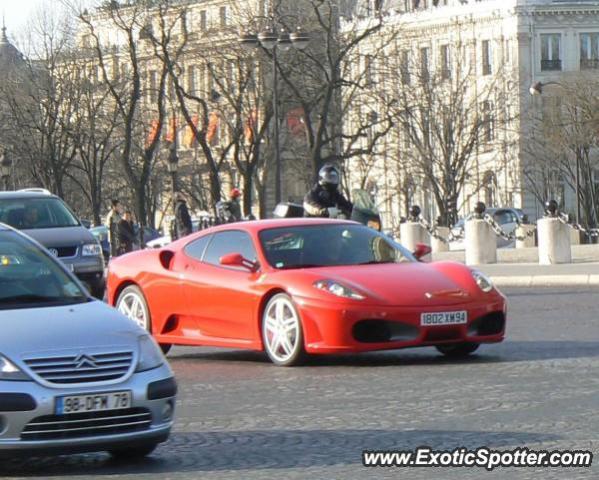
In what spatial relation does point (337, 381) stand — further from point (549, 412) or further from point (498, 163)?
point (498, 163)

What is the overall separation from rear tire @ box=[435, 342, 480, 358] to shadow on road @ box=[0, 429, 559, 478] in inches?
201

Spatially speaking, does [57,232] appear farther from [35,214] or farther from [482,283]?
[482,283]

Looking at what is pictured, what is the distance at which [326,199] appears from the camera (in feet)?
81.4

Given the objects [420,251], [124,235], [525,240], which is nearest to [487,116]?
[525,240]

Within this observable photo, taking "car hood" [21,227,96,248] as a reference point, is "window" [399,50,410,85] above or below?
above

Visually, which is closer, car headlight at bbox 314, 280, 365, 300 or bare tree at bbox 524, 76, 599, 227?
car headlight at bbox 314, 280, 365, 300

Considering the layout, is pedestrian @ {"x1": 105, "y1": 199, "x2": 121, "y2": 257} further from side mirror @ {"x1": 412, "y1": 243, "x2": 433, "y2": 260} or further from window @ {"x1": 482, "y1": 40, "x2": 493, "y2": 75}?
window @ {"x1": 482, "y1": 40, "x2": 493, "y2": 75}

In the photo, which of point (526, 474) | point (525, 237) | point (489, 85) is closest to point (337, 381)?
point (526, 474)

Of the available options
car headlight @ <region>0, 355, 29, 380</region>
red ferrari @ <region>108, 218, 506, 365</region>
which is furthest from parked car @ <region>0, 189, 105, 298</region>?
car headlight @ <region>0, 355, 29, 380</region>

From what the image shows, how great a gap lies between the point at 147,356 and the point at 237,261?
251 inches

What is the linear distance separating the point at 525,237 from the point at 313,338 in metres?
40.2

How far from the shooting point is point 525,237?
55562mm

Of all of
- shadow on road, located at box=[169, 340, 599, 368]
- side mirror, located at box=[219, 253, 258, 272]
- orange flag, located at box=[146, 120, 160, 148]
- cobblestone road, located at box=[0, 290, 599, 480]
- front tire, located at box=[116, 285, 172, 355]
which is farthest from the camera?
orange flag, located at box=[146, 120, 160, 148]

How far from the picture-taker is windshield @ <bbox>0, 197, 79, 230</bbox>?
27578 mm
